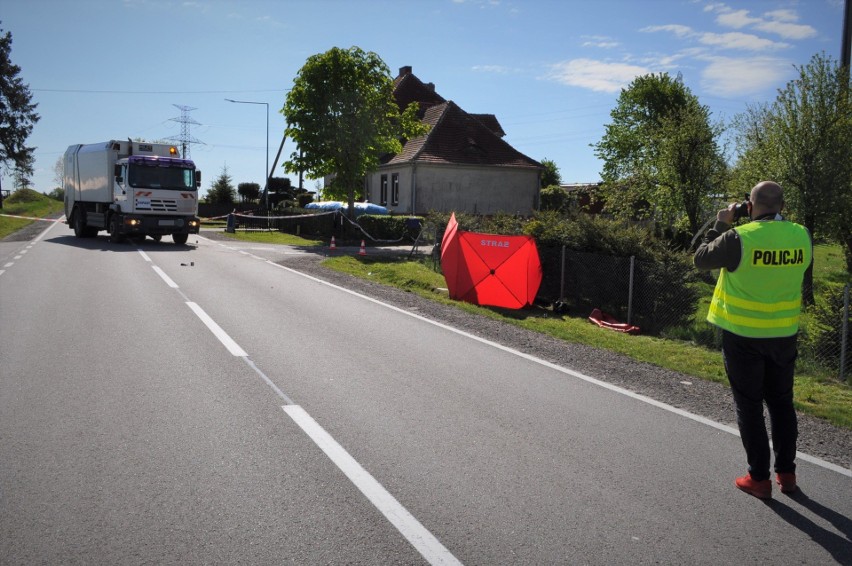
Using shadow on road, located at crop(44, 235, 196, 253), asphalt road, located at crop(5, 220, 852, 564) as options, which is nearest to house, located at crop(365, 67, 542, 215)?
shadow on road, located at crop(44, 235, 196, 253)

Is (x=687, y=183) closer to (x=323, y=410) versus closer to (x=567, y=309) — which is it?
(x=567, y=309)

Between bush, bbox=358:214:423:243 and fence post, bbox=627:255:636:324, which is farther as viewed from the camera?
bush, bbox=358:214:423:243

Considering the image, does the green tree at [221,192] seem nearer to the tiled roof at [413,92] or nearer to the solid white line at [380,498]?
the tiled roof at [413,92]

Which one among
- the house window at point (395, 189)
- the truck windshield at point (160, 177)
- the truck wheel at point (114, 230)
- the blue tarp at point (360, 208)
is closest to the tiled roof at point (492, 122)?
the house window at point (395, 189)

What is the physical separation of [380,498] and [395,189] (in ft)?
128

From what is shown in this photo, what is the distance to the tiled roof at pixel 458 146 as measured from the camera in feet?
133

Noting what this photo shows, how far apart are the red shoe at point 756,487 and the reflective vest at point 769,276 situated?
0.96 meters

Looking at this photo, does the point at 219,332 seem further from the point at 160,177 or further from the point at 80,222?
the point at 80,222

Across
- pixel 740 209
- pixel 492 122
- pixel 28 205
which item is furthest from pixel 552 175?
pixel 740 209

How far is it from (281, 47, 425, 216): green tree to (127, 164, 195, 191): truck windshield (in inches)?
268

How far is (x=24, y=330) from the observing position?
9898 mm

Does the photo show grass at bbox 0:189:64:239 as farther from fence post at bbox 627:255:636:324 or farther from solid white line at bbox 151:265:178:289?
fence post at bbox 627:255:636:324

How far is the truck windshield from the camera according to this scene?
84.7ft

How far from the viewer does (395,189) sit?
4278cm
